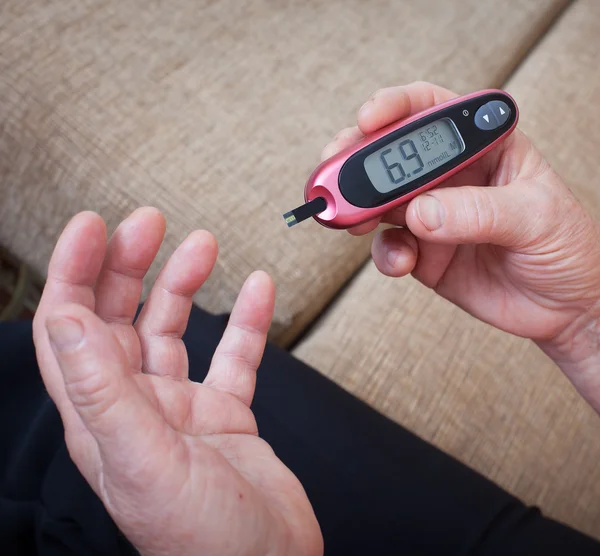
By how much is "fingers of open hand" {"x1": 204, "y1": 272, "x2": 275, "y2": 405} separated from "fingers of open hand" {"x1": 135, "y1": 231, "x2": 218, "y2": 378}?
0.04 meters

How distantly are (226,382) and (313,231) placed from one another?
40 cm

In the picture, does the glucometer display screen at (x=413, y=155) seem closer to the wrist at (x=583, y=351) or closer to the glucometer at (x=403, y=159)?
the glucometer at (x=403, y=159)

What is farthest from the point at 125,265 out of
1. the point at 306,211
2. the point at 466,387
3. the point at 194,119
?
the point at 466,387

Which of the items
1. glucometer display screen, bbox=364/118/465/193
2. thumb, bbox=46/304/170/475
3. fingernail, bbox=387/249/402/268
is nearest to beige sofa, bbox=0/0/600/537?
fingernail, bbox=387/249/402/268

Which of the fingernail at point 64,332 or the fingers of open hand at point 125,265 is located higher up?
the fingernail at point 64,332

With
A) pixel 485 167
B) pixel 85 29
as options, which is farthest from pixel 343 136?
pixel 85 29

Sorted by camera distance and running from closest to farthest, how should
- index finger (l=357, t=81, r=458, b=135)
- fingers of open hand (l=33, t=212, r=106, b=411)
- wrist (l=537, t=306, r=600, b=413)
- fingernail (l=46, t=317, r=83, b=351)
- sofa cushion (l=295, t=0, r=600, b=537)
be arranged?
1. fingernail (l=46, t=317, r=83, b=351)
2. fingers of open hand (l=33, t=212, r=106, b=411)
3. index finger (l=357, t=81, r=458, b=135)
4. wrist (l=537, t=306, r=600, b=413)
5. sofa cushion (l=295, t=0, r=600, b=537)

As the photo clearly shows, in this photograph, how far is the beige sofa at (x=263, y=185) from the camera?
911 mm

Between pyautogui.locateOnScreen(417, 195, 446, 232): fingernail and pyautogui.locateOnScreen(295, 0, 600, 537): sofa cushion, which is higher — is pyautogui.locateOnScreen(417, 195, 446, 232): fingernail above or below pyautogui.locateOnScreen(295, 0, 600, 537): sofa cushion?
above

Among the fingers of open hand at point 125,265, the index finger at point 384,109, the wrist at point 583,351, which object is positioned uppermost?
the index finger at point 384,109

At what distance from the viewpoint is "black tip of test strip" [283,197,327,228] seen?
24.3 inches

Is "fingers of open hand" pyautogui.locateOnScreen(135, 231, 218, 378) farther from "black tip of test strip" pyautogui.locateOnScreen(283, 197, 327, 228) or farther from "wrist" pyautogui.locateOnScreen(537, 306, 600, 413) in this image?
"wrist" pyautogui.locateOnScreen(537, 306, 600, 413)

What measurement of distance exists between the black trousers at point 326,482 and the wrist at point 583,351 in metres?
0.18

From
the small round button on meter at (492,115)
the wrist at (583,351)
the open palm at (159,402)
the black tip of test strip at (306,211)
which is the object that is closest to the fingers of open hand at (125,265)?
the open palm at (159,402)
